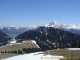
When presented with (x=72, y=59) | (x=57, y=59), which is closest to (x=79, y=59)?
(x=72, y=59)

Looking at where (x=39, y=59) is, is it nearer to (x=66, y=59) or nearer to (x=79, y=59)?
(x=66, y=59)

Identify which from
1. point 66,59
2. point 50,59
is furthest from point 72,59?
point 50,59

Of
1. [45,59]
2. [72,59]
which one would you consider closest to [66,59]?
[72,59]

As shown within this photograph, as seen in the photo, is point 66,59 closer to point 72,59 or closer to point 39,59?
point 72,59

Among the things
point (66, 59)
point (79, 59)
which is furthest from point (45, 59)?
point (79, 59)

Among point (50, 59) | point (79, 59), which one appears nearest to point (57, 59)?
point (50, 59)

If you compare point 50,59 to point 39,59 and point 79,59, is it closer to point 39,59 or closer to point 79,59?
point 39,59
